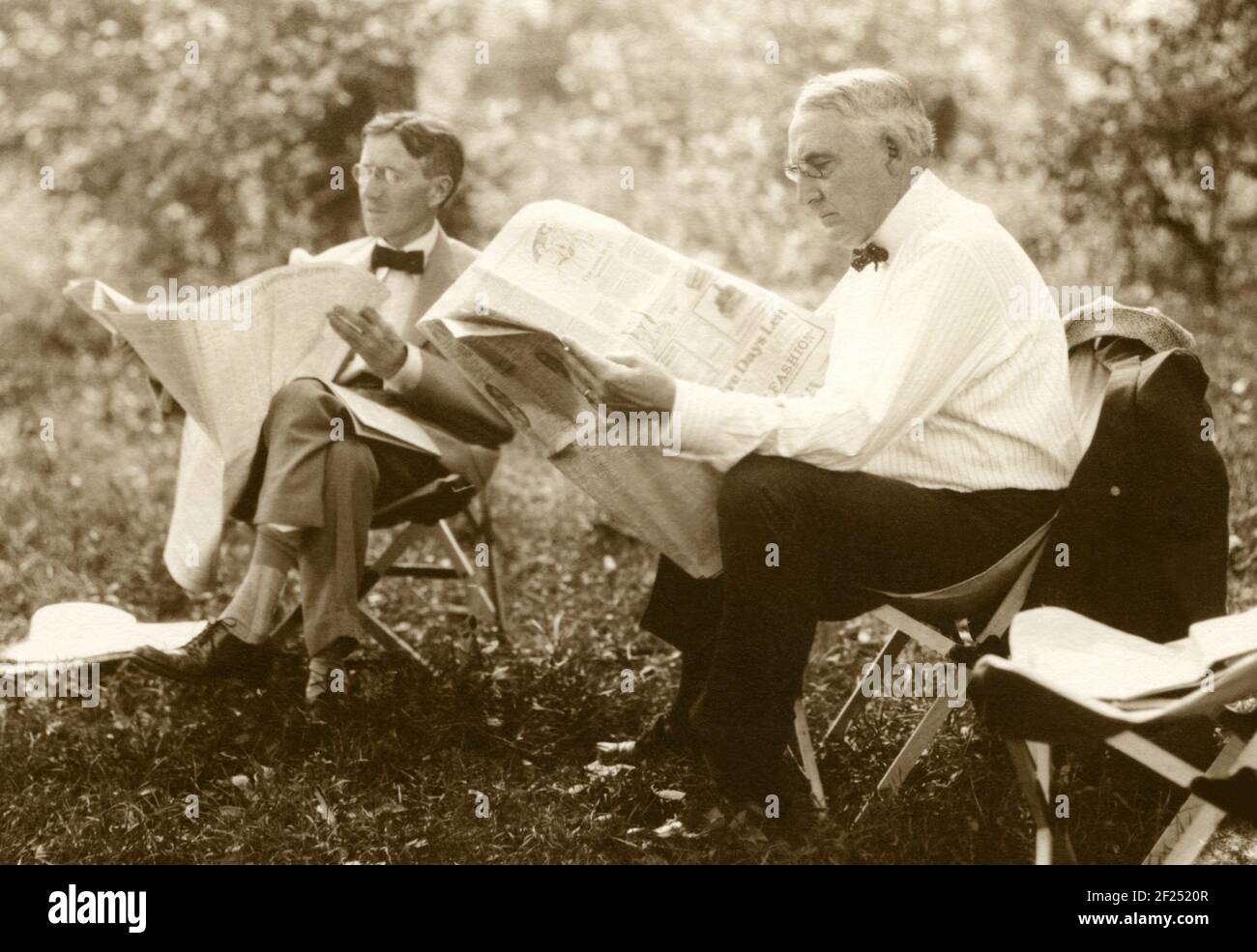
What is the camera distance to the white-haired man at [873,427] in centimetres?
305

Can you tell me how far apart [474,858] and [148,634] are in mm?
1264

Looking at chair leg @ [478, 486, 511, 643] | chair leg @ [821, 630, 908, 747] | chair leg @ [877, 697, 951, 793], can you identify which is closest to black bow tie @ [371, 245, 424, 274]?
chair leg @ [478, 486, 511, 643]

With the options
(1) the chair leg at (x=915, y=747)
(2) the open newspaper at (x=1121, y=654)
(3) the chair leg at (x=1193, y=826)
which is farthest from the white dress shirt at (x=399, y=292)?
(3) the chair leg at (x=1193, y=826)

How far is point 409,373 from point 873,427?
161cm

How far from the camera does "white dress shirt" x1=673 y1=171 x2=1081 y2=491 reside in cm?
304

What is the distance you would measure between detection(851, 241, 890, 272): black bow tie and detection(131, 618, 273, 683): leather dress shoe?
74.7 inches

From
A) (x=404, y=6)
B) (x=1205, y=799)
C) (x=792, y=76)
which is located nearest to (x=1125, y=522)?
(x=1205, y=799)

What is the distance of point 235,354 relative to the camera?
160 inches

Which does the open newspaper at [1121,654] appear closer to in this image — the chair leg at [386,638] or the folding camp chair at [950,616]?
the folding camp chair at [950,616]

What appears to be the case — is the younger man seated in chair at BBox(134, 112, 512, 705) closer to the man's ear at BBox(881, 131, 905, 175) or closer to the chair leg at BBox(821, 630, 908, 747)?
the chair leg at BBox(821, 630, 908, 747)

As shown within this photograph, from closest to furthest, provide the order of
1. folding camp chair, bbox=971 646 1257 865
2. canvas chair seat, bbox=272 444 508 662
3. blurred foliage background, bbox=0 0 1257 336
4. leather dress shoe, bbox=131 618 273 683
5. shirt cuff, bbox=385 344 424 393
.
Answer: folding camp chair, bbox=971 646 1257 865, leather dress shoe, bbox=131 618 273 683, shirt cuff, bbox=385 344 424 393, canvas chair seat, bbox=272 444 508 662, blurred foliage background, bbox=0 0 1257 336

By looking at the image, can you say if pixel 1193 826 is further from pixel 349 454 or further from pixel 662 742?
pixel 349 454

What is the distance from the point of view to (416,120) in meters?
4.52
